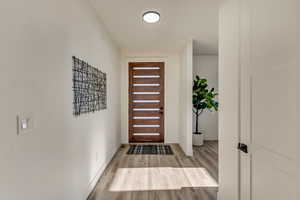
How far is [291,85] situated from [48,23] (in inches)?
66.7

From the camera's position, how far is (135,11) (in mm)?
2740

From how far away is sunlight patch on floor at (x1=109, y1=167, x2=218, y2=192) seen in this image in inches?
103

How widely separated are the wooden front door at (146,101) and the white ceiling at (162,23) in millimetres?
632

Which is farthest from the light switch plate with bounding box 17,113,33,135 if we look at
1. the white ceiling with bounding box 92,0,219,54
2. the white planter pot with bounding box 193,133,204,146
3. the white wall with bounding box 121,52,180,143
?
the white planter pot with bounding box 193,133,204,146

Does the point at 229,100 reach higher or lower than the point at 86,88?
lower

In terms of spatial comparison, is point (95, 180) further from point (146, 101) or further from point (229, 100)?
point (146, 101)

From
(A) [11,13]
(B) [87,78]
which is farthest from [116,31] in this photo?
(A) [11,13]

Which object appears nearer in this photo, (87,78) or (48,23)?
(48,23)

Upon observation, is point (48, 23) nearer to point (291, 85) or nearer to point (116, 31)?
point (291, 85)

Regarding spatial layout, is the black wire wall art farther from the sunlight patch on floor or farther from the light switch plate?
the sunlight patch on floor

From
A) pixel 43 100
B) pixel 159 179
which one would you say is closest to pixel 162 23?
pixel 43 100

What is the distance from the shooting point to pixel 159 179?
284 centimetres

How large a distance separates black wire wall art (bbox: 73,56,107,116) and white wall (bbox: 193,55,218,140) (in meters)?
3.41

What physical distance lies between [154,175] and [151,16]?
254 centimetres
